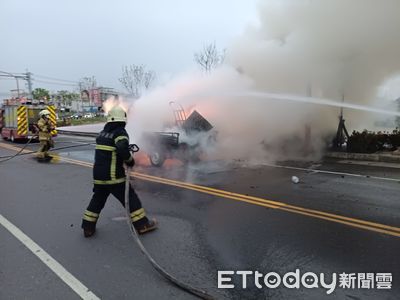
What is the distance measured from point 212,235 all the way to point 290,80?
7.84m

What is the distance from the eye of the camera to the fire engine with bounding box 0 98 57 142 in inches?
787

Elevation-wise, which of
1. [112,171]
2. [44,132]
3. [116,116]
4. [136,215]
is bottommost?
[136,215]

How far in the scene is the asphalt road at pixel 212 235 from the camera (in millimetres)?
3670

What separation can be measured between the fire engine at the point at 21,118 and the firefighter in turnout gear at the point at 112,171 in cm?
1533

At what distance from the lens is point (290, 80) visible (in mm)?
11656

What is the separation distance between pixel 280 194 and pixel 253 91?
5.42 meters

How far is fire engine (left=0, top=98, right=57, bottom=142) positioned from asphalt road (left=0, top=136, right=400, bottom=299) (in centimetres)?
1236

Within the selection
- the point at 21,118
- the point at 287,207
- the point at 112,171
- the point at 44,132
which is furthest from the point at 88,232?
the point at 21,118

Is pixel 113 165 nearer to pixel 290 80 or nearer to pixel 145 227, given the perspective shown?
pixel 145 227

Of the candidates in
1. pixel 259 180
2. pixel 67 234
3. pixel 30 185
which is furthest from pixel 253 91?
pixel 67 234

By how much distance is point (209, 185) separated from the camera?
25.7 ft

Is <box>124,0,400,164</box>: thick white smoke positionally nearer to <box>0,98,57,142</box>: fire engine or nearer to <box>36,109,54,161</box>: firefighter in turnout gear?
<box>36,109,54,161</box>: firefighter in turnout gear

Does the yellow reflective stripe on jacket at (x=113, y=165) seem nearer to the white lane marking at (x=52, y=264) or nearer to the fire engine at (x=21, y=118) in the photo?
the white lane marking at (x=52, y=264)

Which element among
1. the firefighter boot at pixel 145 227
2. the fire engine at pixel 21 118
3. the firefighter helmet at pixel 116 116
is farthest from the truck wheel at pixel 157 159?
the fire engine at pixel 21 118
